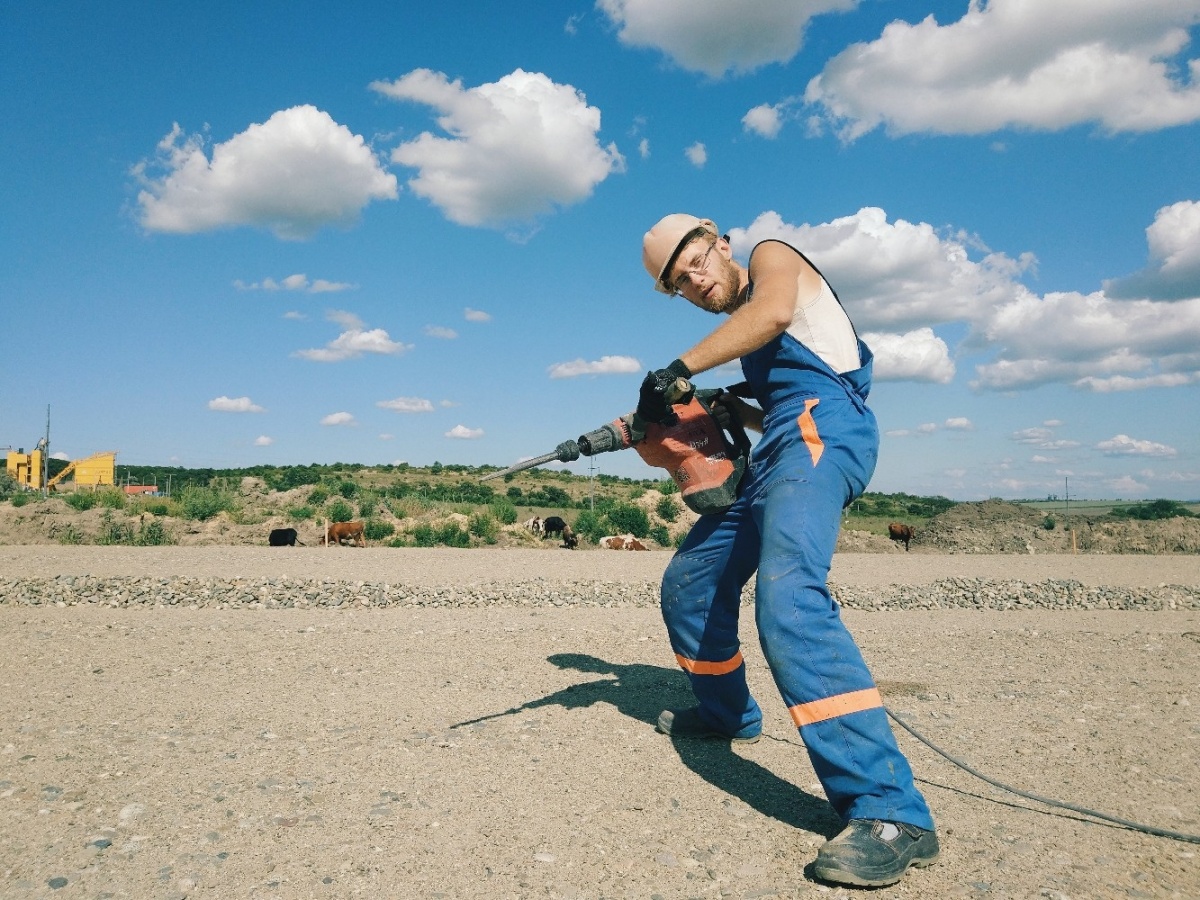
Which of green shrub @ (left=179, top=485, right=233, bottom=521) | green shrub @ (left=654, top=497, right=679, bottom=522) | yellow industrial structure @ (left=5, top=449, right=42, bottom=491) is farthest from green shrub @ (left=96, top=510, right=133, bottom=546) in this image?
yellow industrial structure @ (left=5, top=449, right=42, bottom=491)

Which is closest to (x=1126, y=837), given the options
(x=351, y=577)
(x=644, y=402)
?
(x=644, y=402)

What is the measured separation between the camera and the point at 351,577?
12.2 m

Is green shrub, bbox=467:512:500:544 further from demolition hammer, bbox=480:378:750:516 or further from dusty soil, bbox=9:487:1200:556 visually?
demolition hammer, bbox=480:378:750:516

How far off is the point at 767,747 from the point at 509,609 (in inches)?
219

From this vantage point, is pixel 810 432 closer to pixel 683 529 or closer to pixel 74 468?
pixel 683 529

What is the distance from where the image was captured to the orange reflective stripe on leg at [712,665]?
405 centimetres

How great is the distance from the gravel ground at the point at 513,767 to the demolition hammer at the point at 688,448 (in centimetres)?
125

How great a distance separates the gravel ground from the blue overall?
391 millimetres

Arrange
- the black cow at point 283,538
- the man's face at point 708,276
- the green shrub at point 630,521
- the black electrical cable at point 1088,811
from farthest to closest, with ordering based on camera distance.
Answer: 1. the green shrub at point 630,521
2. the black cow at point 283,538
3. the man's face at point 708,276
4. the black electrical cable at point 1088,811

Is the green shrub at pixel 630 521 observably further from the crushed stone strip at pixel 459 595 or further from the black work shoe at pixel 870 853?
the black work shoe at pixel 870 853

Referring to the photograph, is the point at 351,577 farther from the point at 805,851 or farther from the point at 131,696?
the point at 805,851

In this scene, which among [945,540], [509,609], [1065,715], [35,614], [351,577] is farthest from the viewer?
[945,540]

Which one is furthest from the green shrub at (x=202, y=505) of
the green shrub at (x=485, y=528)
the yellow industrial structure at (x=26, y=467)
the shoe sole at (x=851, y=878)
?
the shoe sole at (x=851, y=878)

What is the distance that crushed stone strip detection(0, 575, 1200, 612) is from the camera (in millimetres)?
9539
